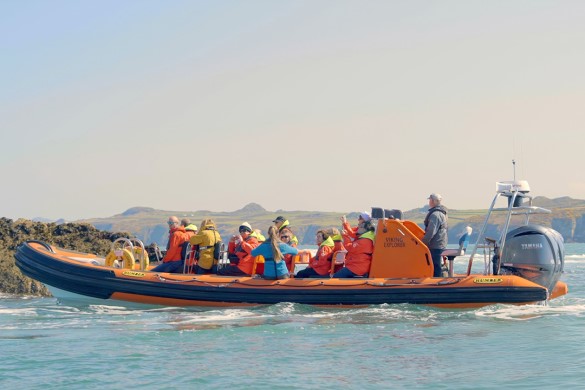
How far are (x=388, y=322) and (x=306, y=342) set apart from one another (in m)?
1.72

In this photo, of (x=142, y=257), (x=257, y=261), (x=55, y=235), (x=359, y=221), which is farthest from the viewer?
(x=55, y=235)

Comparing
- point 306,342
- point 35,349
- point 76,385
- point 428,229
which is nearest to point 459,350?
point 306,342

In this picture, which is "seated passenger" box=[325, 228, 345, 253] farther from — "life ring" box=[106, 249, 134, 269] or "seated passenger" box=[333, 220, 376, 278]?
"life ring" box=[106, 249, 134, 269]

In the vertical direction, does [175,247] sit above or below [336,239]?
below

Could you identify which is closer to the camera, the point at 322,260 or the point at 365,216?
the point at 365,216

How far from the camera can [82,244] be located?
70.8 ft

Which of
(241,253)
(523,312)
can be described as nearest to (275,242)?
(241,253)

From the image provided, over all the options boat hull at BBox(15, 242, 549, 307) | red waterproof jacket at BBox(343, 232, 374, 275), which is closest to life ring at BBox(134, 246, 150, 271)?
boat hull at BBox(15, 242, 549, 307)

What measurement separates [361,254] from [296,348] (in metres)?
3.18

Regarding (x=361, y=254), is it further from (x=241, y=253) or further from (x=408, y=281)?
(x=241, y=253)

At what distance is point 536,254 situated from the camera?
12219mm

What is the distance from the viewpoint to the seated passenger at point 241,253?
1316 cm

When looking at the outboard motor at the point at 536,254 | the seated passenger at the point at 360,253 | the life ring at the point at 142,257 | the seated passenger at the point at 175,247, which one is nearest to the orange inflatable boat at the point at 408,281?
the outboard motor at the point at 536,254

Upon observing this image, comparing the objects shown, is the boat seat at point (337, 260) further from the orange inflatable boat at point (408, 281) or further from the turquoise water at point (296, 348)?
the turquoise water at point (296, 348)
